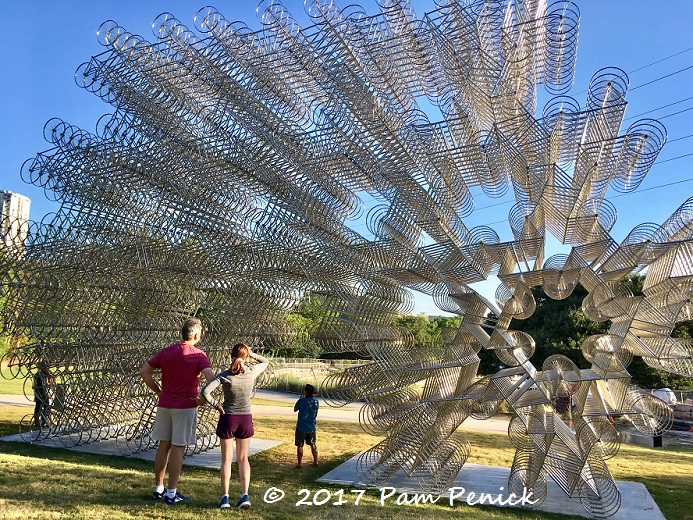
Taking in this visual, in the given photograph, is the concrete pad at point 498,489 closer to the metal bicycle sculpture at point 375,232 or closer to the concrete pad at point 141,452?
the metal bicycle sculpture at point 375,232

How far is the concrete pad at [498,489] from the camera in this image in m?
8.56

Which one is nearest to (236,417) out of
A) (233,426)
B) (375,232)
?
(233,426)

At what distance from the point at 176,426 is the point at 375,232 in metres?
4.57

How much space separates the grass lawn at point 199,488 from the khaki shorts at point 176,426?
2.44 feet

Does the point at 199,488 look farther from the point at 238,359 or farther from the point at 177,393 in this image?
the point at 238,359

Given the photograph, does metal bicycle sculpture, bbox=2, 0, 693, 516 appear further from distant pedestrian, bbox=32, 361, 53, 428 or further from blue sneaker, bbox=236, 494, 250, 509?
blue sneaker, bbox=236, 494, 250, 509

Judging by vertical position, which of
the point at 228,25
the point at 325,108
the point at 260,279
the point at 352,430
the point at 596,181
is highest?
the point at 228,25

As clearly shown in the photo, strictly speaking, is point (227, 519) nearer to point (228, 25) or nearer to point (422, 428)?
point (422, 428)

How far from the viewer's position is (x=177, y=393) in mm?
6230

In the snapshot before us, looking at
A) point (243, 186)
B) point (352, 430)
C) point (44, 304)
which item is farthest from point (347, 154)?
point (352, 430)

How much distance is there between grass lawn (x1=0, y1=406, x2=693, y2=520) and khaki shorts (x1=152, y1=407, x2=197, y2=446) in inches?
29.3

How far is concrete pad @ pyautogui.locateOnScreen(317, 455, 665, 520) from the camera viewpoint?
8562 millimetres

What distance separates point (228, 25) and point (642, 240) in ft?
27.5

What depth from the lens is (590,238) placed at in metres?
8.63
